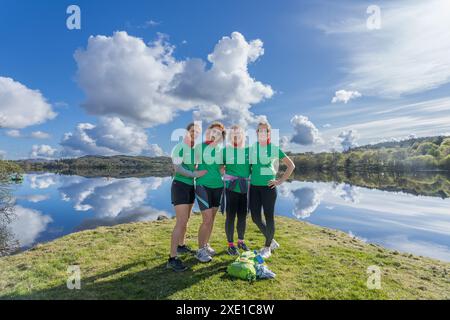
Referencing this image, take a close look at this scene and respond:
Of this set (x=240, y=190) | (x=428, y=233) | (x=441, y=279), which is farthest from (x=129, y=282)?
(x=428, y=233)

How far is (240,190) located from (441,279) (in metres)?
5.65

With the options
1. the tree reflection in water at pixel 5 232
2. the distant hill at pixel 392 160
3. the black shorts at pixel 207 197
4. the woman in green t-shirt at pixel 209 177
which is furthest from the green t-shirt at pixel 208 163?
the distant hill at pixel 392 160

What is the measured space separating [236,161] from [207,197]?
1.21 meters

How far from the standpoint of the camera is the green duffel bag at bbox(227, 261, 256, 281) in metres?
5.82

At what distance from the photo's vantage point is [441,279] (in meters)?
6.86

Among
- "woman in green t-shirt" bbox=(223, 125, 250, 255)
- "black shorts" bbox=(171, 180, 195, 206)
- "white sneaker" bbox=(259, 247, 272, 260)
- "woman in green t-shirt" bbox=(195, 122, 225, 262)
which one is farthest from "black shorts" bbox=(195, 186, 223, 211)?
"white sneaker" bbox=(259, 247, 272, 260)

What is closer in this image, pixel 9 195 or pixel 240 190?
pixel 240 190

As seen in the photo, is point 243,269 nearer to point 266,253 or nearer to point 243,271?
point 243,271

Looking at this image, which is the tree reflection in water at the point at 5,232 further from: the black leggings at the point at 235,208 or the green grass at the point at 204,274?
the black leggings at the point at 235,208

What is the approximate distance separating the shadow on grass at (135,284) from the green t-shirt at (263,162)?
2353 mm

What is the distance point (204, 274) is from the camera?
6125 millimetres

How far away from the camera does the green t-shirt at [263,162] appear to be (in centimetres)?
692
